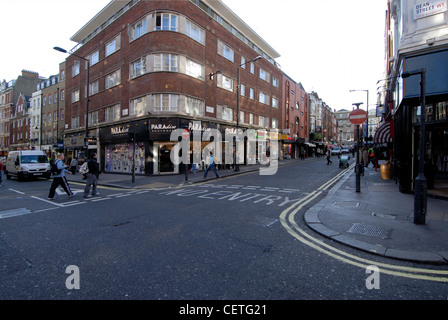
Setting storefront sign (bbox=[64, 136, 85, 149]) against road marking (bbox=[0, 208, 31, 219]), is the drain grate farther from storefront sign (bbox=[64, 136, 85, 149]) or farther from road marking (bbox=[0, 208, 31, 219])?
storefront sign (bbox=[64, 136, 85, 149])

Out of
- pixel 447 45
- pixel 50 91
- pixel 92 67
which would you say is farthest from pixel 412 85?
pixel 50 91

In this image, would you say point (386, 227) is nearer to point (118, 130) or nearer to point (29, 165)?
point (29, 165)

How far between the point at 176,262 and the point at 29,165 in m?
19.3

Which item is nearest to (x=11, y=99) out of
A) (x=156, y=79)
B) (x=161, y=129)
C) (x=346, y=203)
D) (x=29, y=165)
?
(x=29, y=165)

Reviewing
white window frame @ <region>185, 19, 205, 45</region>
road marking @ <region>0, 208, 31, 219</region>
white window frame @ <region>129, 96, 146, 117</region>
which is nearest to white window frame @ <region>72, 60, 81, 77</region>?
white window frame @ <region>129, 96, 146, 117</region>

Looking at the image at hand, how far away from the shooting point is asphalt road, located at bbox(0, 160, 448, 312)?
9.15 ft

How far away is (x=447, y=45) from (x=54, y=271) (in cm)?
1232

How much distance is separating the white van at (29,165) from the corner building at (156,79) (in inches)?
229

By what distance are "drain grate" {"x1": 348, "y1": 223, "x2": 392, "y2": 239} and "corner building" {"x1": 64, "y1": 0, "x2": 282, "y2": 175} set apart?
43.9 ft

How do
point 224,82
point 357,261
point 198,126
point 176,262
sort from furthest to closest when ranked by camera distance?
point 224,82
point 198,126
point 357,261
point 176,262

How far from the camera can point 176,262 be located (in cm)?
356

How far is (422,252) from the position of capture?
150 inches

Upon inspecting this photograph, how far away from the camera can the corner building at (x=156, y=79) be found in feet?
62.0

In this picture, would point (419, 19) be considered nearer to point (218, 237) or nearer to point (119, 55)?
point (218, 237)
